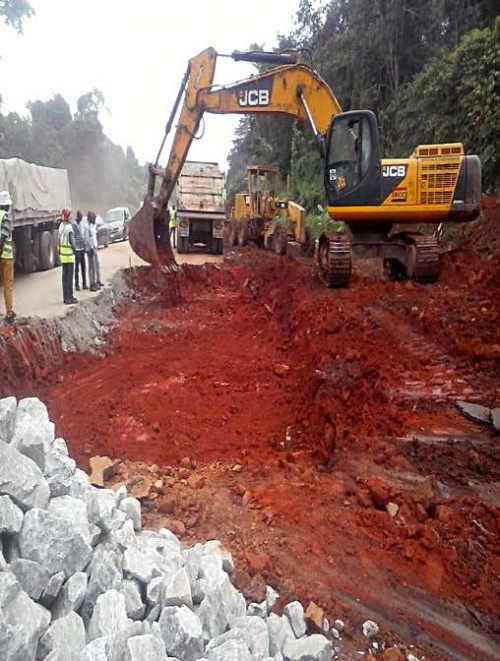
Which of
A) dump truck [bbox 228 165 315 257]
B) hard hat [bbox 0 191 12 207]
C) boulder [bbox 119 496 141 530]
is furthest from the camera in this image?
dump truck [bbox 228 165 315 257]

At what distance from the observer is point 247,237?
2038 cm

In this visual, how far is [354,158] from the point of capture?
33.0 feet

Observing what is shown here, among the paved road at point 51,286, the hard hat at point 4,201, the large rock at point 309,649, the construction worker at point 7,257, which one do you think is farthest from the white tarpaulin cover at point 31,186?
the large rock at point 309,649

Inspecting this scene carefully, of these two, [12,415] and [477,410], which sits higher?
[12,415]

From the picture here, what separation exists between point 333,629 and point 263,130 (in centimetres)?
3495

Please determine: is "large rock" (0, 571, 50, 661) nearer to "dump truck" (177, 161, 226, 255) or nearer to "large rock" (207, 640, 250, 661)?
"large rock" (207, 640, 250, 661)

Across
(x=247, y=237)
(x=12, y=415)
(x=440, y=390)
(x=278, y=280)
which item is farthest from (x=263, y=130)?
(x=12, y=415)

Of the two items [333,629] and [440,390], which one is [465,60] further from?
[333,629]

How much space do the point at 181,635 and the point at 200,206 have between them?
48.9ft

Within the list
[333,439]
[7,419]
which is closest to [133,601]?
[7,419]

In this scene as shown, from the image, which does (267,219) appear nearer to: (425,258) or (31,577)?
(425,258)

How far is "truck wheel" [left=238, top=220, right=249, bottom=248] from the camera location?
20230 mm

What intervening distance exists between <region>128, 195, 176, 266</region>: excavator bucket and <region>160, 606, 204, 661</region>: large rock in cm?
915

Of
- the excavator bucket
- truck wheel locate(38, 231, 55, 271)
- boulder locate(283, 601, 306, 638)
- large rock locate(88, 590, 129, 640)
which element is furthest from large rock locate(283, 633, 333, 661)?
truck wheel locate(38, 231, 55, 271)
